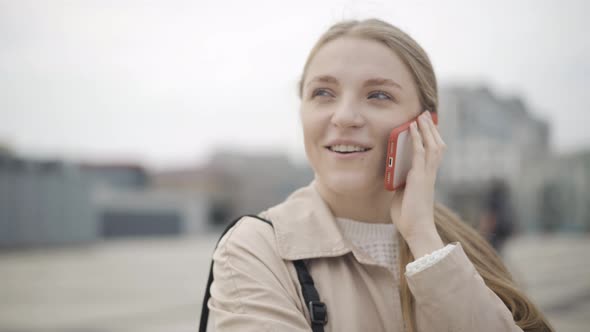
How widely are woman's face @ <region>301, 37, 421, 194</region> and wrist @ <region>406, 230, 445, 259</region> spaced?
0.25 metres

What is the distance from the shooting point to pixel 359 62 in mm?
1753

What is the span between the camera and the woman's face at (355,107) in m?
1.75

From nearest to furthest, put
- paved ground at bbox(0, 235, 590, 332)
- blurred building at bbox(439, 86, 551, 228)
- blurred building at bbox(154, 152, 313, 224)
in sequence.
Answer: paved ground at bbox(0, 235, 590, 332)
blurred building at bbox(439, 86, 551, 228)
blurred building at bbox(154, 152, 313, 224)

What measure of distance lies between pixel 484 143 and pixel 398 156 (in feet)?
109

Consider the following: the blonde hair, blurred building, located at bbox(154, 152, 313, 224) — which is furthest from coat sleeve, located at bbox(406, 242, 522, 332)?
blurred building, located at bbox(154, 152, 313, 224)

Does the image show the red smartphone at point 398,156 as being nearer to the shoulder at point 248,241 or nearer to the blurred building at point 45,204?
the shoulder at point 248,241

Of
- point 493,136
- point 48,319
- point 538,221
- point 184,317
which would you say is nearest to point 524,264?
point 184,317

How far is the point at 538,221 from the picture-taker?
41.2 m

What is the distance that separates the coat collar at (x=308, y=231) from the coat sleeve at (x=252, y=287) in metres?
0.05

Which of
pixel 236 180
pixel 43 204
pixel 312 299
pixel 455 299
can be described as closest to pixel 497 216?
pixel 455 299

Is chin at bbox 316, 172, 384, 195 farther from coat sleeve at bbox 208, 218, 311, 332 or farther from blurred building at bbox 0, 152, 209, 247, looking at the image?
blurred building at bbox 0, 152, 209, 247

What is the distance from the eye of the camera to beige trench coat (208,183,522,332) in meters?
1.53

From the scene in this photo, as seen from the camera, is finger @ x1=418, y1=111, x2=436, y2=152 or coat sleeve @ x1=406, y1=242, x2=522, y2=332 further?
finger @ x1=418, y1=111, x2=436, y2=152

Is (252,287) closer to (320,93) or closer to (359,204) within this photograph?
(359,204)
